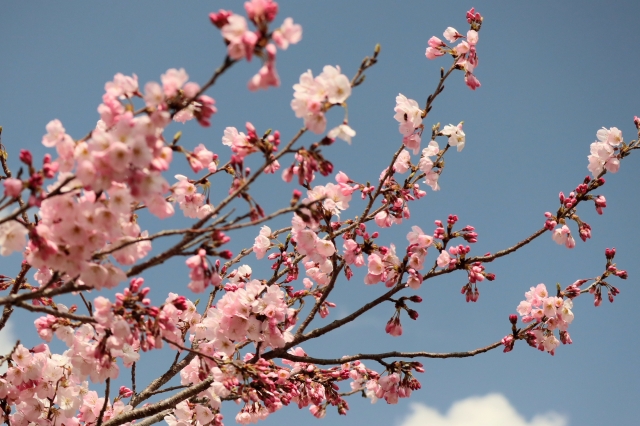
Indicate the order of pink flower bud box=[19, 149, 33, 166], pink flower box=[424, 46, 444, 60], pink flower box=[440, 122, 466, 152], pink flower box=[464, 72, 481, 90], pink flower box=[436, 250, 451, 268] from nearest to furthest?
pink flower bud box=[19, 149, 33, 166], pink flower box=[436, 250, 451, 268], pink flower box=[464, 72, 481, 90], pink flower box=[424, 46, 444, 60], pink flower box=[440, 122, 466, 152]

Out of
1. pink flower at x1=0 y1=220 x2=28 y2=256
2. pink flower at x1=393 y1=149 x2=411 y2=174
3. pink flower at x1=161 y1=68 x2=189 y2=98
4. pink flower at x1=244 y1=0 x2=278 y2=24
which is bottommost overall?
pink flower at x1=0 y1=220 x2=28 y2=256

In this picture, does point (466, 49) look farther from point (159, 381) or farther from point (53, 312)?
point (159, 381)

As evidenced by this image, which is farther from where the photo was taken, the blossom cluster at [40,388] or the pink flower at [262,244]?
the pink flower at [262,244]

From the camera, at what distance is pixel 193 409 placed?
5094 millimetres

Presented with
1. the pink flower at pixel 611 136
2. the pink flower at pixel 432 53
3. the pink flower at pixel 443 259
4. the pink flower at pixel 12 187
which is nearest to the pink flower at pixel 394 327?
the pink flower at pixel 443 259

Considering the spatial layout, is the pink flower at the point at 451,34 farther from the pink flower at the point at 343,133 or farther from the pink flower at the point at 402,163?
the pink flower at the point at 343,133

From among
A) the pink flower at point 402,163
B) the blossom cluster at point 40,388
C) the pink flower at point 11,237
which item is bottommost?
the blossom cluster at point 40,388

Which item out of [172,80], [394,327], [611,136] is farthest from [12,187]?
[611,136]

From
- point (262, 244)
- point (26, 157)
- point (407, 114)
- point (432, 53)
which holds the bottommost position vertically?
point (26, 157)

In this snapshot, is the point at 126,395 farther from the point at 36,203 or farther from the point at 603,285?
the point at 603,285

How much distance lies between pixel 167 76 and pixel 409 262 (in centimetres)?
234

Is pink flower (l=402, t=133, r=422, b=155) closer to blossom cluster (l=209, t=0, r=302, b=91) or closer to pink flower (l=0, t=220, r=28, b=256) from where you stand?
blossom cluster (l=209, t=0, r=302, b=91)

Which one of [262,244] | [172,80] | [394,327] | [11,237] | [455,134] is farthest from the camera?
[262,244]

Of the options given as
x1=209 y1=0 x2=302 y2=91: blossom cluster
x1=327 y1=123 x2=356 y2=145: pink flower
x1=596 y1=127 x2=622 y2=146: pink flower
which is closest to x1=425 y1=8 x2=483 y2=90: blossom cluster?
x1=596 y1=127 x2=622 y2=146: pink flower
